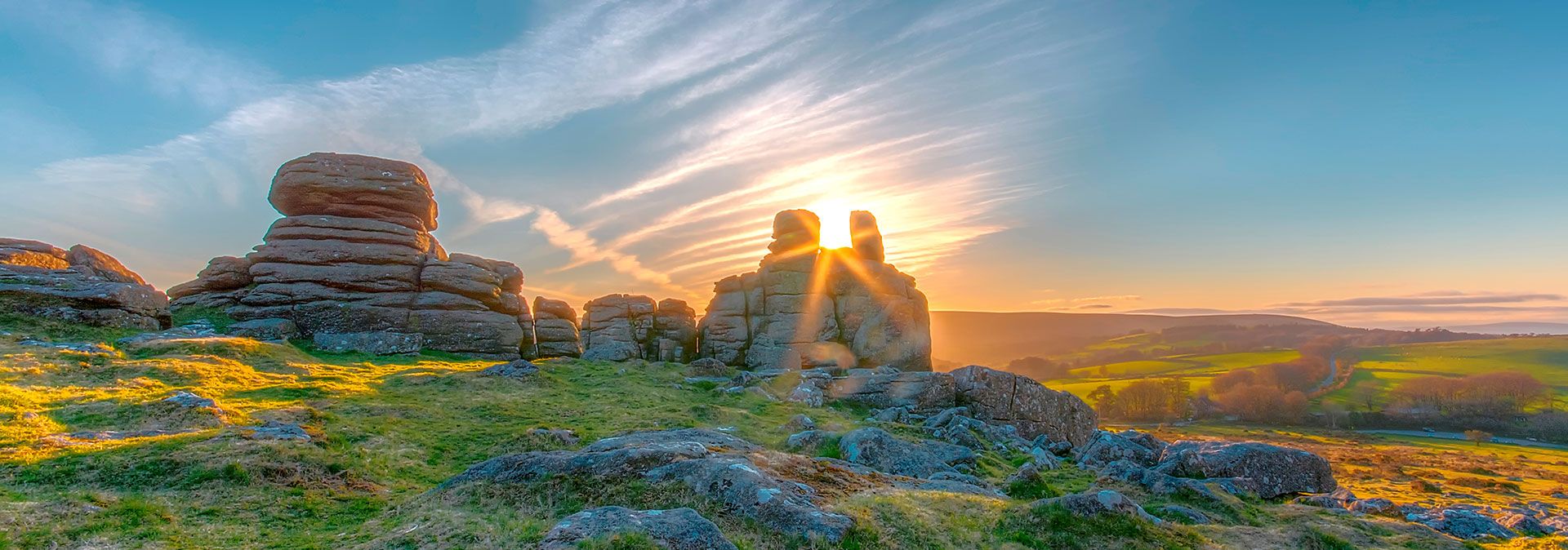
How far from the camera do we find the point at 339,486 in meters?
15.9

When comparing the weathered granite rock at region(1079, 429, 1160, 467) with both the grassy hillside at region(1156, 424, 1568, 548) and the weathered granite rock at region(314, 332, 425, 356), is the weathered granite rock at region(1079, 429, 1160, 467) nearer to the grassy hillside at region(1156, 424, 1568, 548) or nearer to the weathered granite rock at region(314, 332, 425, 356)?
the grassy hillside at region(1156, 424, 1568, 548)

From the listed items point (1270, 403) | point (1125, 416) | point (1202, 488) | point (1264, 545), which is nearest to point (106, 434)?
point (1264, 545)

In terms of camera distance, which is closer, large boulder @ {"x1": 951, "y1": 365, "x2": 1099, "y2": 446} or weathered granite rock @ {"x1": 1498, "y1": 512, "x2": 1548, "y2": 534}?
weathered granite rock @ {"x1": 1498, "y1": 512, "x2": 1548, "y2": 534}

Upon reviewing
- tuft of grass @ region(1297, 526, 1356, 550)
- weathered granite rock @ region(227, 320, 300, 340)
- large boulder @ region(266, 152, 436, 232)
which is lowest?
tuft of grass @ region(1297, 526, 1356, 550)

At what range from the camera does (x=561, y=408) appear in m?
31.1

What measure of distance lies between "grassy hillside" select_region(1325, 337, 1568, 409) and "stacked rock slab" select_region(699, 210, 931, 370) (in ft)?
338

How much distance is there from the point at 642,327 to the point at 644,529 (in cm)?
5380

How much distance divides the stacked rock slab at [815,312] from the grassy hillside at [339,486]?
29.5 m

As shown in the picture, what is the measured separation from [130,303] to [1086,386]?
483 ft

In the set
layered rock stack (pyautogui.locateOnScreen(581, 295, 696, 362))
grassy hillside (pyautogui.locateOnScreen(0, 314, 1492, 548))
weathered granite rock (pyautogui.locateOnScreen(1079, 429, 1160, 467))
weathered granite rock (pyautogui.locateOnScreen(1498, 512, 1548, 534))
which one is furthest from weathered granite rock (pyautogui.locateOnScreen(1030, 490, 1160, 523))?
layered rock stack (pyautogui.locateOnScreen(581, 295, 696, 362))

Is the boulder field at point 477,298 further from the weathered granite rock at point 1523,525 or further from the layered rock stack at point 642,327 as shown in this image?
the weathered granite rock at point 1523,525

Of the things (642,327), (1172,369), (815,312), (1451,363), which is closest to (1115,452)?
(815,312)

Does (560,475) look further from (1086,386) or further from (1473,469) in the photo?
(1086,386)

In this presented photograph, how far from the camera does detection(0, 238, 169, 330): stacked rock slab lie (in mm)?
33625
